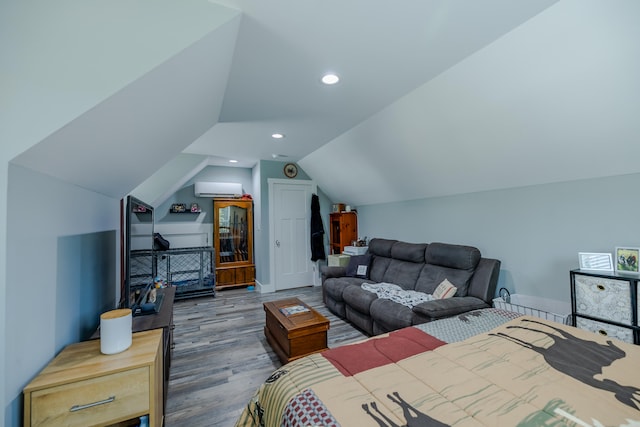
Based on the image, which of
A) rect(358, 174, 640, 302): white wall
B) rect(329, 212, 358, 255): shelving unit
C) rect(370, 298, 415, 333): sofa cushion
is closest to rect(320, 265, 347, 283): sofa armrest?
rect(329, 212, 358, 255): shelving unit

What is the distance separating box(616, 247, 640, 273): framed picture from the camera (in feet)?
5.96

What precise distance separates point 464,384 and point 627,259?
1.81 metres

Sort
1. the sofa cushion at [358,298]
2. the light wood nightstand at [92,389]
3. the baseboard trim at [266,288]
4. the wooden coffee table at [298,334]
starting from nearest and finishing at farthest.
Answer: the light wood nightstand at [92,389]
the wooden coffee table at [298,334]
the sofa cushion at [358,298]
the baseboard trim at [266,288]

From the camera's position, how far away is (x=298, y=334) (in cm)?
240

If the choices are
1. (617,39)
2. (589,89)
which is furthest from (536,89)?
(617,39)

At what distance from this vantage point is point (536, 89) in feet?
6.11

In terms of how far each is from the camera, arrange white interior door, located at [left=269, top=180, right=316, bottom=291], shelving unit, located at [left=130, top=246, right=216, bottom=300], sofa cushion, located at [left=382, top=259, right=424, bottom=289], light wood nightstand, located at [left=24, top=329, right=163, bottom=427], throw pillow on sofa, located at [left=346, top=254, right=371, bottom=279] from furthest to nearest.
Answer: white interior door, located at [left=269, top=180, right=316, bottom=291] < shelving unit, located at [left=130, top=246, right=216, bottom=300] < throw pillow on sofa, located at [left=346, top=254, right=371, bottom=279] < sofa cushion, located at [left=382, top=259, right=424, bottom=289] < light wood nightstand, located at [left=24, top=329, right=163, bottom=427]

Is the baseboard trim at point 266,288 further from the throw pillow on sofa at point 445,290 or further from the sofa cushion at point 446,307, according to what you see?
the sofa cushion at point 446,307

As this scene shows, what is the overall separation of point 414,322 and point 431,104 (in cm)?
206

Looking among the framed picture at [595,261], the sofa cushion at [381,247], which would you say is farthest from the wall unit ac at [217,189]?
the framed picture at [595,261]

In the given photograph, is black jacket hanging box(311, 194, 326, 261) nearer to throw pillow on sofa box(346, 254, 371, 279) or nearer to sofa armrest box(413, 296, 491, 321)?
throw pillow on sofa box(346, 254, 371, 279)

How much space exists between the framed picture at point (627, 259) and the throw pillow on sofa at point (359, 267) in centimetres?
265

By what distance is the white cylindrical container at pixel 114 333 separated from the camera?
1.36m

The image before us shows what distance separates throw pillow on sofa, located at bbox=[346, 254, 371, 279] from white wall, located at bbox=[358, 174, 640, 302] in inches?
41.9
